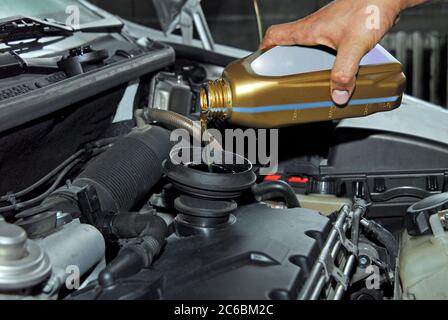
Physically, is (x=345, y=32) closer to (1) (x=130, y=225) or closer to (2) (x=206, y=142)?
(2) (x=206, y=142)

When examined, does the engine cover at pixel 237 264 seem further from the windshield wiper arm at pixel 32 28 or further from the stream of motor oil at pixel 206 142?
the windshield wiper arm at pixel 32 28

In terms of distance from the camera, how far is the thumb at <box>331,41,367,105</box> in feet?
3.60

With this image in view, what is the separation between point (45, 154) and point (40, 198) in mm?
151

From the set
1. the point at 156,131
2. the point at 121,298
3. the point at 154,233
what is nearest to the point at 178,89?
the point at 156,131

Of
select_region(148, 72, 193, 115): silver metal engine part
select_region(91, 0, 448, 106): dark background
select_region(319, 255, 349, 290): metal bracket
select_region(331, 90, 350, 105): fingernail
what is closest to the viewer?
select_region(319, 255, 349, 290): metal bracket

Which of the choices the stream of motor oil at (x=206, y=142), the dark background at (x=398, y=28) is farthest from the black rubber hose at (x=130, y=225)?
the dark background at (x=398, y=28)

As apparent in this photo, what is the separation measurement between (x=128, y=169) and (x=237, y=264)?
16.5 inches

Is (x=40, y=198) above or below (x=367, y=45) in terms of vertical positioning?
below

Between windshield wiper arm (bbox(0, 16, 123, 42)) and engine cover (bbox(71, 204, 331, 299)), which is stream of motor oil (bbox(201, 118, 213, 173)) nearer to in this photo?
engine cover (bbox(71, 204, 331, 299))

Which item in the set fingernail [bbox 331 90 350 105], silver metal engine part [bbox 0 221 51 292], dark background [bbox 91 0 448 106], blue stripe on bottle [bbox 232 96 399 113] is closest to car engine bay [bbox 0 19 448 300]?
silver metal engine part [bbox 0 221 51 292]

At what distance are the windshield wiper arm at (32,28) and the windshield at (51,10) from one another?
2.2 inches

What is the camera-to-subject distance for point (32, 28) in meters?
1.39
